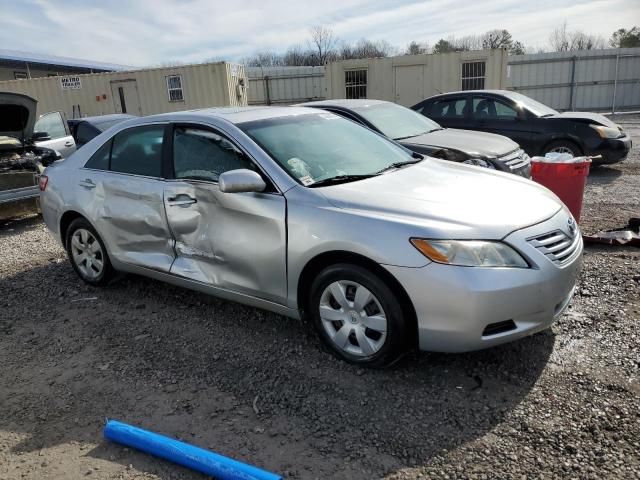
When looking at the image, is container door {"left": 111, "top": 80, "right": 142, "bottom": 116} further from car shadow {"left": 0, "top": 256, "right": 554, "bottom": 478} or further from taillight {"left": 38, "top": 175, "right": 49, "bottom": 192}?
car shadow {"left": 0, "top": 256, "right": 554, "bottom": 478}

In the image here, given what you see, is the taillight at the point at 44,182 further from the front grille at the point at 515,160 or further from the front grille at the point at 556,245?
the front grille at the point at 515,160

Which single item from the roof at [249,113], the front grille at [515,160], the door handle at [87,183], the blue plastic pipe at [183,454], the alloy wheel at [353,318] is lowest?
the blue plastic pipe at [183,454]

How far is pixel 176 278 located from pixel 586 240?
4.00 meters

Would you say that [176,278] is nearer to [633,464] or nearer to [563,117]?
[633,464]

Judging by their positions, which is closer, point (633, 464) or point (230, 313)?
point (633, 464)

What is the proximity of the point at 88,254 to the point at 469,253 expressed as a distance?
357 centimetres

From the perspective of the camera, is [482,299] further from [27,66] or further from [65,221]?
[27,66]

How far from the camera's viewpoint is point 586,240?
5.28 metres

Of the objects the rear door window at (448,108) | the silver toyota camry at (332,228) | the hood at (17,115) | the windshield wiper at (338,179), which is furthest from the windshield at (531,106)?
the hood at (17,115)

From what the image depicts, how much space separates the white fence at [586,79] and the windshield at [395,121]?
17.8m

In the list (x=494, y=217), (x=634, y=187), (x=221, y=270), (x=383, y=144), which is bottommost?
(x=634, y=187)

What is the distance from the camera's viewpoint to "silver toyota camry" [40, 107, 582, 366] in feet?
9.27

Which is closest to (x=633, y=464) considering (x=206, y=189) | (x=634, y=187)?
(x=206, y=189)

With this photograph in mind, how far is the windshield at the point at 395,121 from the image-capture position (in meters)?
7.04
